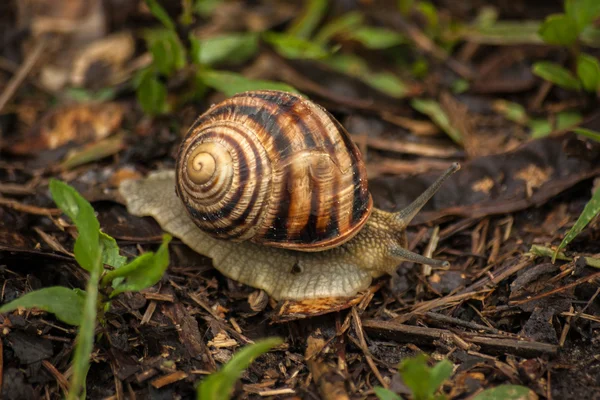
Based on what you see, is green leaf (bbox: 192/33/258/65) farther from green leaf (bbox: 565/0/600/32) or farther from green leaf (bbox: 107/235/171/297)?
green leaf (bbox: 565/0/600/32)

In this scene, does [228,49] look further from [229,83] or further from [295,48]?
[229,83]

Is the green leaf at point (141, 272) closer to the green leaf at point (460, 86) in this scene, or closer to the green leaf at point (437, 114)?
the green leaf at point (437, 114)

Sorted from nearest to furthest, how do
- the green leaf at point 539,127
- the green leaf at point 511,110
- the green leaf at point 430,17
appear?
the green leaf at point 539,127 < the green leaf at point 511,110 < the green leaf at point 430,17

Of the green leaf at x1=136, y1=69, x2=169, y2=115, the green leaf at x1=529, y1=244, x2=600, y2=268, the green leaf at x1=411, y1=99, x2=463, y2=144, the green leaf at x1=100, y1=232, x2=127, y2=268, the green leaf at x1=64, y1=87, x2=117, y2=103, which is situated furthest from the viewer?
the green leaf at x1=64, y1=87, x2=117, y2=103

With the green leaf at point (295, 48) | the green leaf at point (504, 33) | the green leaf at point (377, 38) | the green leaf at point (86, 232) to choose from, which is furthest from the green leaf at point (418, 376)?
the green leaf at point (504, 33)

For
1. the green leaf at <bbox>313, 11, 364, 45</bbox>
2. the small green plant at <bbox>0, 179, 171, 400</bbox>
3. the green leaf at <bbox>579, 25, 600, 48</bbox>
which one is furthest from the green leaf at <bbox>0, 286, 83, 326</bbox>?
the green leaf at <bbox>579, 25, 600, 48</bbox>

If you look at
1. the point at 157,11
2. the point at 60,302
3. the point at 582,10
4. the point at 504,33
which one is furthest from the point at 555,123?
the point at 60,302

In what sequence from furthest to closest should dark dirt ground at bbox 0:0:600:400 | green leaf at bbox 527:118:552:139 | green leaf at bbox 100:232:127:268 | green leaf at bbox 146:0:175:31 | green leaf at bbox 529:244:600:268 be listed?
1. green leaf at bbox 527:118:552:139
2. green leaf at bbox 146:0:175:31
3. green leaf at bbox 529:244:600:268
4. green leaf at bbox 100:232:127:268
5. dark dirt ground at bbox 0:0:600:400
